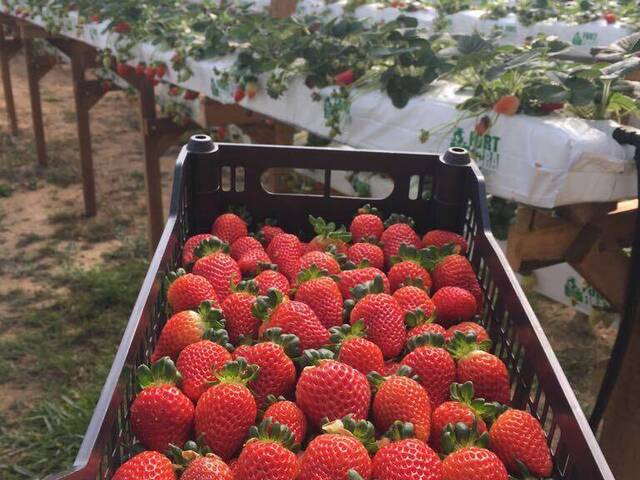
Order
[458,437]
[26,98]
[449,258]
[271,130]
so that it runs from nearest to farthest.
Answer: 1. [458,437]
2. [449,258]
3. [271,130]
4. [26,98]

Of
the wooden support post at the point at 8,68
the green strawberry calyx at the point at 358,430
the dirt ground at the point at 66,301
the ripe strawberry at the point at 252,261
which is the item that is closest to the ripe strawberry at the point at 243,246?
the ripe strawberry at the point at 252,261

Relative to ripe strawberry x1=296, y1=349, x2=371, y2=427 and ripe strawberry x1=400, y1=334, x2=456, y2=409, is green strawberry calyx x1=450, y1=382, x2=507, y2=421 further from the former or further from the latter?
ripe strawberry x1=296, y1=349, x2=371, y2=427

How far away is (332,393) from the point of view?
1.05 metres

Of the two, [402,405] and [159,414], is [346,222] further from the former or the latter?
[159,414]

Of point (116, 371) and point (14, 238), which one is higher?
point (116, 371)

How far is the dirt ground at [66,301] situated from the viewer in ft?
10.5

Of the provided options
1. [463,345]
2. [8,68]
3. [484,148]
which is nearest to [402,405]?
[463,345]

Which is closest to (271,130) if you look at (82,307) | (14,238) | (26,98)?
(82,307)

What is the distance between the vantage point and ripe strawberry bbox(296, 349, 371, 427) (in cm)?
105

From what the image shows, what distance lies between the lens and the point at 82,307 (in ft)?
13.9

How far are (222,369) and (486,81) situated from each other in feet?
5.32

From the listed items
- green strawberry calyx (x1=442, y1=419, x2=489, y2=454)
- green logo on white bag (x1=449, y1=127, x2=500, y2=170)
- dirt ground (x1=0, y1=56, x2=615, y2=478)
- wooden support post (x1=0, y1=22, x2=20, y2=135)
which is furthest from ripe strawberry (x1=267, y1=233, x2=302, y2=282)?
wooden support post (x1=0, y1=22, x2=20, y2=135)

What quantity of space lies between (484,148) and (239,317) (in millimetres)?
1214

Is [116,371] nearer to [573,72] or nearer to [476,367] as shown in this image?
[476,367]
